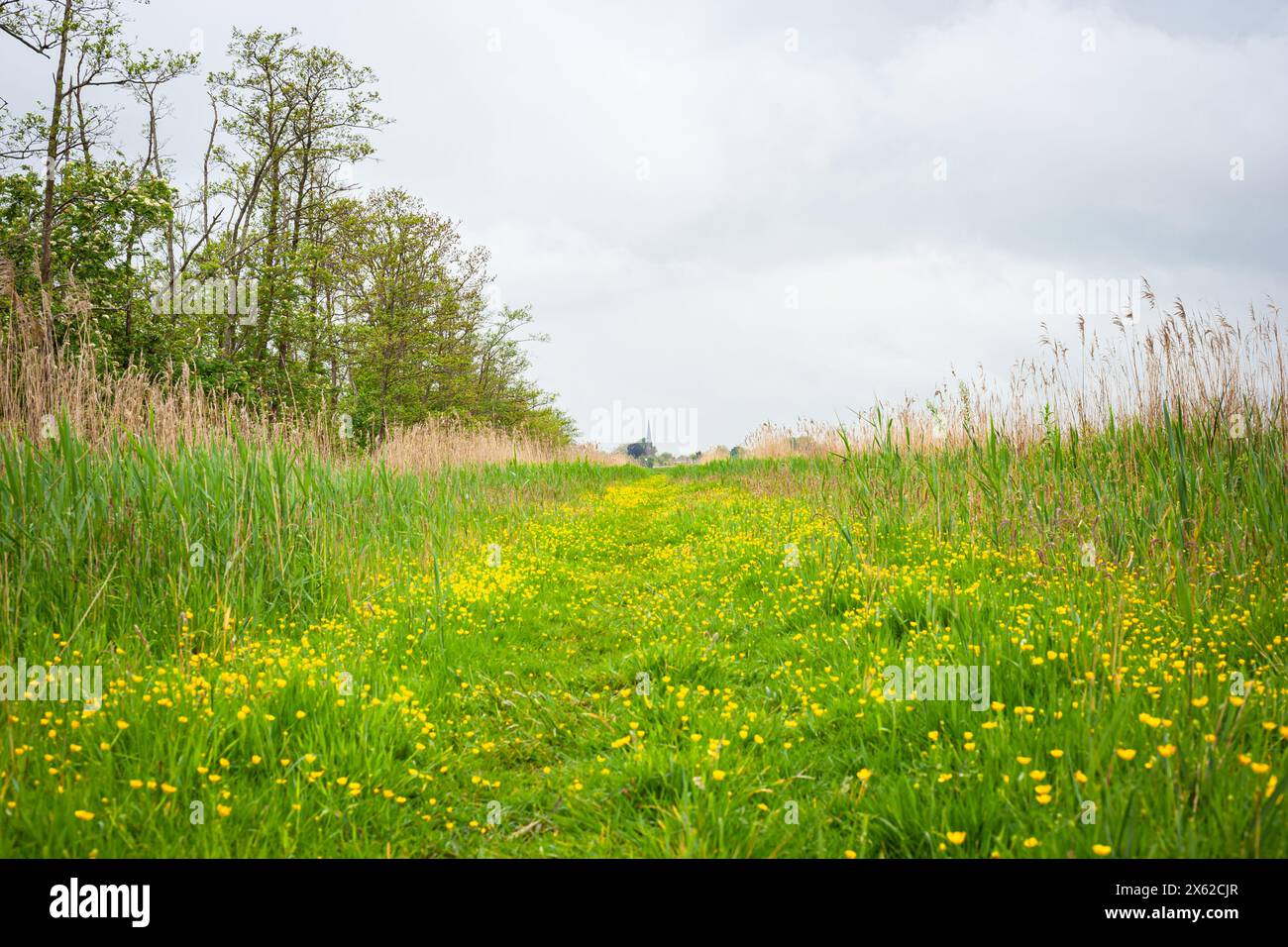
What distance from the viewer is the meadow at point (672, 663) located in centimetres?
238

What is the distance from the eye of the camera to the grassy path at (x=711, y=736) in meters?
2.28

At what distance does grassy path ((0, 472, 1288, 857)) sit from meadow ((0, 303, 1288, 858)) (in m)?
0.02

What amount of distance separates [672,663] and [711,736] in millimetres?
1082

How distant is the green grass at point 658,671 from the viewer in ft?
7.77

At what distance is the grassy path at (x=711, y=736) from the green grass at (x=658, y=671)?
0.8 inches

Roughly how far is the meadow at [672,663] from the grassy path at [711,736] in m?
0.02

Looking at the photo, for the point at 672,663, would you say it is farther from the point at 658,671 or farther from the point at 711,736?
the point at 711,736

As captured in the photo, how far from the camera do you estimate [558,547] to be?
27.0 ft

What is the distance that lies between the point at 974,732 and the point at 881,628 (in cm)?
148

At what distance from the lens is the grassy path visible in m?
2.28

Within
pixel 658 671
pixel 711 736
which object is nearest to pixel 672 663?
pixel 658 671

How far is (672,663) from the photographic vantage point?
4.27 metres

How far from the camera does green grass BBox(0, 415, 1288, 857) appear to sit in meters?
2.37
